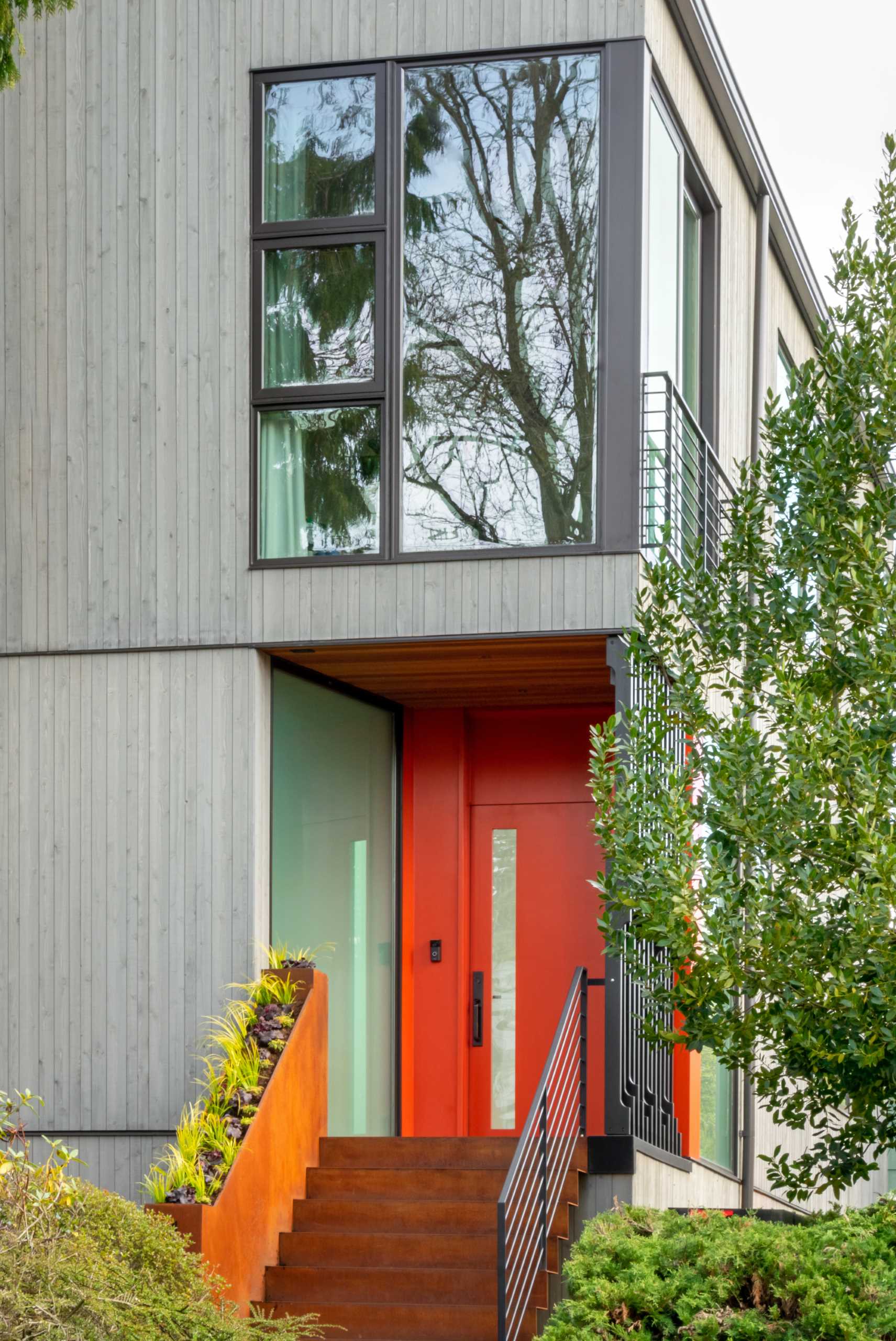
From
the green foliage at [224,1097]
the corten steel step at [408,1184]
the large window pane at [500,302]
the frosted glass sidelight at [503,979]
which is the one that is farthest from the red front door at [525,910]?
the large window pane at [500,302]

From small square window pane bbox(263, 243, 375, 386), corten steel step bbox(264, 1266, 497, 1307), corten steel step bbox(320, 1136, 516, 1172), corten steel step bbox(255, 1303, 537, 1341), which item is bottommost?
corten steel step bbox(255, 1303, 537, 1341)

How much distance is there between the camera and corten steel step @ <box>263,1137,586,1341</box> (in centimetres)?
794

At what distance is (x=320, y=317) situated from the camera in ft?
30.4

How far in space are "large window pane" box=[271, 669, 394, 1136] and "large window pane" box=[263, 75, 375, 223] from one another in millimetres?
2626

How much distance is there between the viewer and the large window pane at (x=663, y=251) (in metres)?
9.55

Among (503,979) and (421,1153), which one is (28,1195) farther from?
(503,979)

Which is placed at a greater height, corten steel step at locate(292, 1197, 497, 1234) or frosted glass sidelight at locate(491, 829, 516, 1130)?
frosted glass sidelight at locate(491, 829, 516, 1130)

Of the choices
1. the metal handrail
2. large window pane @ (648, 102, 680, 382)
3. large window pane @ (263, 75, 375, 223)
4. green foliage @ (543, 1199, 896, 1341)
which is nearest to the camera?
green foliage @ (543, 1199, 896, 1341)

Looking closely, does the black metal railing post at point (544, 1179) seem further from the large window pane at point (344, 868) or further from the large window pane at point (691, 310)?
the large window pane at point (691, 310)

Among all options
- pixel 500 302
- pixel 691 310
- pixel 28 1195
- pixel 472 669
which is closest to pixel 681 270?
pixel 691 310

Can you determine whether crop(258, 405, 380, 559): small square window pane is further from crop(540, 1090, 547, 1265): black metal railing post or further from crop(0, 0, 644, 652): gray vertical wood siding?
crop(540, 1090, 547, 1265): black metal railing post

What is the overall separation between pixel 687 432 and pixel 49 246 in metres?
3.87

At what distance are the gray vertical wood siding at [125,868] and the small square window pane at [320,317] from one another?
5.24ft

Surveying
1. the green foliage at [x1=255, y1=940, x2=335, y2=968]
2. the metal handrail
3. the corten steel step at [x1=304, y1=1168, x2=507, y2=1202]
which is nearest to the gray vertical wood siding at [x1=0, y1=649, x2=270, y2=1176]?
the green foliage at [x1=255, y1=940, x2=335, y2=968]
